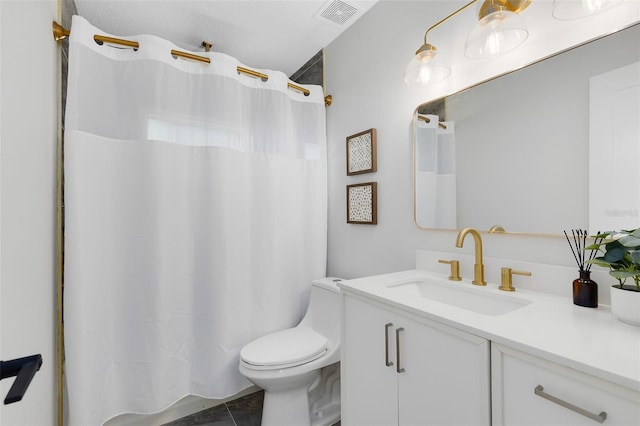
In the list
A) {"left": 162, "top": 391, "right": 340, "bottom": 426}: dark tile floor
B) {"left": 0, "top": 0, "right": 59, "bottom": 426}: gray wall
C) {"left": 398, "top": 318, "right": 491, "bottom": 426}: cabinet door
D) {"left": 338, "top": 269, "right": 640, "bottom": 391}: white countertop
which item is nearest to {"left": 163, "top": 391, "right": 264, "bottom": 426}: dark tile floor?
{"left": 162, "top": 391, "right": 340, "bottom": 426}: dark tile floor

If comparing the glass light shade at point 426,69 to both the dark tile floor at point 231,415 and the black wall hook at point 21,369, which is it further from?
the dark tile floor at point 231,415

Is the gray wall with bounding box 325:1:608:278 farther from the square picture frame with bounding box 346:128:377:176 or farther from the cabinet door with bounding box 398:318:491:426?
the cabinet door with bounding box 398:318:491:426

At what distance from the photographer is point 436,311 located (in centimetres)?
83

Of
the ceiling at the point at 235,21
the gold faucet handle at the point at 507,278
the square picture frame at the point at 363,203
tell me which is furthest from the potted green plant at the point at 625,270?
the ceiling at the point at 235,21

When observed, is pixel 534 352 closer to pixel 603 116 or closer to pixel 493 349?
pixel 493 349

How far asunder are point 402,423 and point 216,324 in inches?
43.9

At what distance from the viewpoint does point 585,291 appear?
85 centimetres

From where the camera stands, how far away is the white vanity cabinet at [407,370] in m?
0.74

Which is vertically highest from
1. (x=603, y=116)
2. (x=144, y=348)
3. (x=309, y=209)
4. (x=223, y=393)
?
(x=603, y=116)

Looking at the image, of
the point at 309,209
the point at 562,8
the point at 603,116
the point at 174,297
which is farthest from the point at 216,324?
the point at 562,8

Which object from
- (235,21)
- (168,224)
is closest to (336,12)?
(235,21)

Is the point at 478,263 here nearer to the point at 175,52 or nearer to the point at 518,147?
the point at 518,147

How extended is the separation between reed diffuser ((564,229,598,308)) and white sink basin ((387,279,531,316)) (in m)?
0.13

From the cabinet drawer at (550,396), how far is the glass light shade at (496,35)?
103 centimetres
